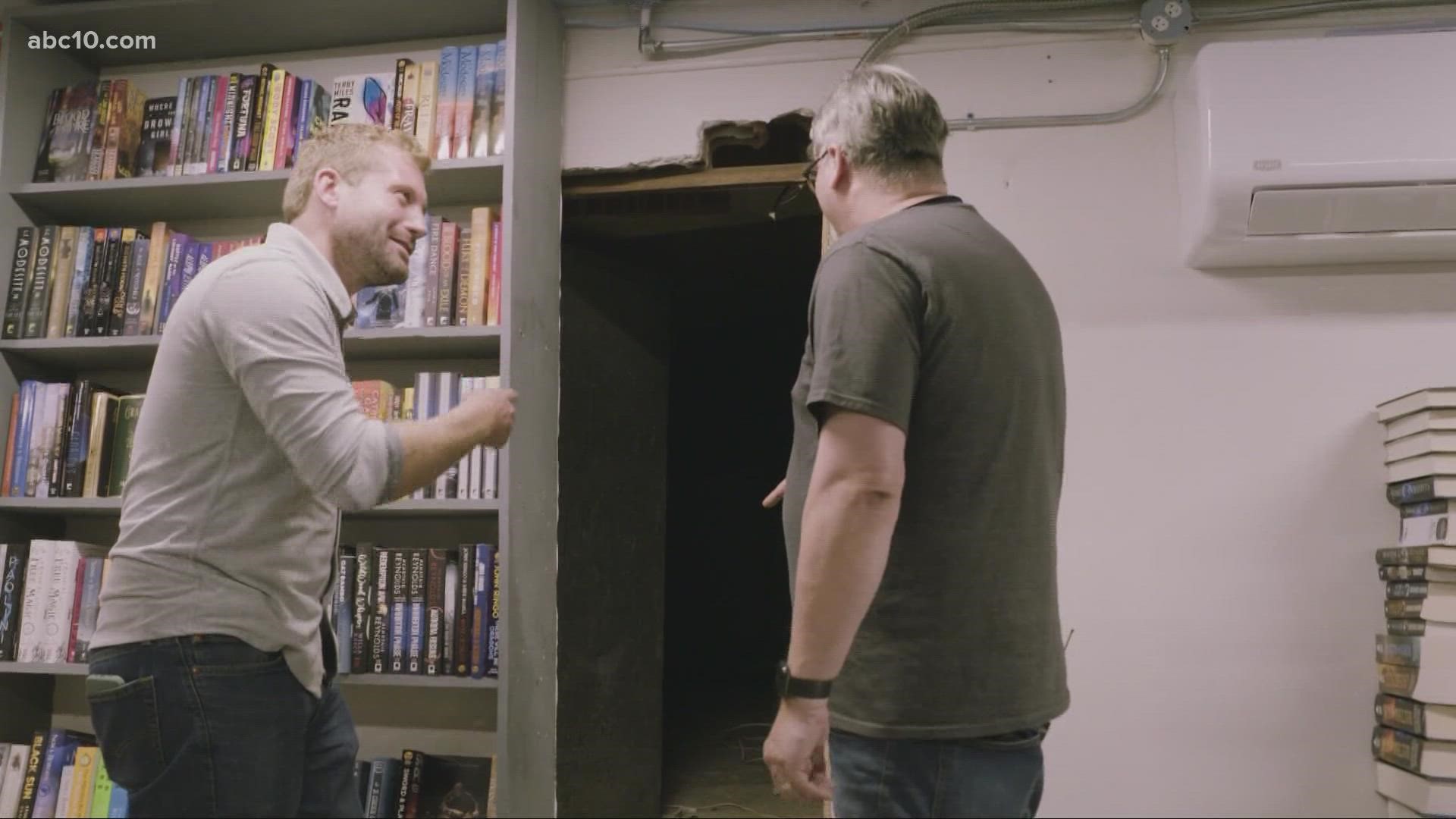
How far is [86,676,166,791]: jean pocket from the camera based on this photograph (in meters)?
1.13

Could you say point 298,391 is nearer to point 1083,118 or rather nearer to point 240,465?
point 240,465

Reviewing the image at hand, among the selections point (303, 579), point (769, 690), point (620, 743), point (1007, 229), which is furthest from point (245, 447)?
point (769, 690)

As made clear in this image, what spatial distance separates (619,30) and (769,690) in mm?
3820

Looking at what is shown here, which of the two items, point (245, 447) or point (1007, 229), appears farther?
point (1007, 229)

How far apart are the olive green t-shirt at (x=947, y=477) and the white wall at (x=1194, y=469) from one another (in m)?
1.20

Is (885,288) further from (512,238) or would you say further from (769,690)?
(769,690)

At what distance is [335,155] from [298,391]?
493 mm

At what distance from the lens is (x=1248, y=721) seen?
2.06 m

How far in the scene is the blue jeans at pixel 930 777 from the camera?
3.14 feet

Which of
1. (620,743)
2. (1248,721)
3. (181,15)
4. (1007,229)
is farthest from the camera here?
(620,743)

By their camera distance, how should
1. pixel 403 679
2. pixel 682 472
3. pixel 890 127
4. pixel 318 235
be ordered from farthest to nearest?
1. pixel 682 472
2. pixel 403 679
3. pixel 318 235
4. pixel 890 127

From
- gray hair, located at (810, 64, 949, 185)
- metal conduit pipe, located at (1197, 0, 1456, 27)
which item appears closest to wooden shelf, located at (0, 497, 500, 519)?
gray hair, located at (810, 64, 949, 185)

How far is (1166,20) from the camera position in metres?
2.21

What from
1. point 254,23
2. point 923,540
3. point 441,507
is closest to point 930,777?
point 923,540
